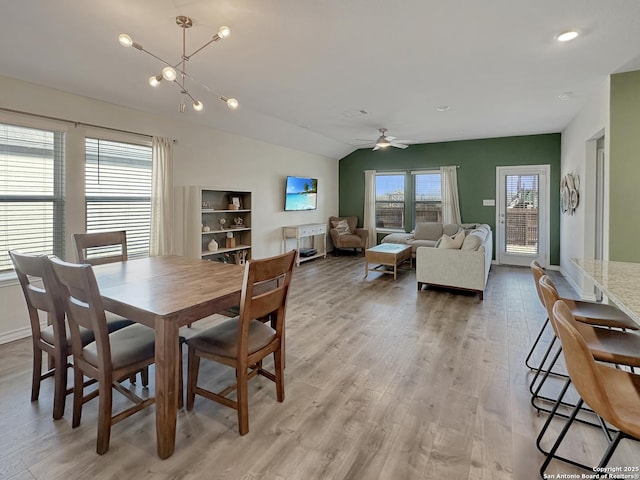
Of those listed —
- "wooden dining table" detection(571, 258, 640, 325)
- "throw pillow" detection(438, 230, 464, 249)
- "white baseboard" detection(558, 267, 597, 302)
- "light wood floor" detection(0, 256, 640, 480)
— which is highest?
"throw pillow" detection(438, 230, 464, 249)

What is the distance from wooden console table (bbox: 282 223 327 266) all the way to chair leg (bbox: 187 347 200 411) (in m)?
4.90

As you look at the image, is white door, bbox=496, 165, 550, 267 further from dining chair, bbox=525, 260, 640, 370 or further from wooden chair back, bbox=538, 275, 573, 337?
wooden chair back, bbox=538, 275, 573, 337

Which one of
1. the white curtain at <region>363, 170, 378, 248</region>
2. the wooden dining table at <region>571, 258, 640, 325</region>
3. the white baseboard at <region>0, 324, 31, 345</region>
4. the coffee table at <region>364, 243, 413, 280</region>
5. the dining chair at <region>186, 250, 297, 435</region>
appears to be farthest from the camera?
the white curtain at <region>363, 170, 378, 248</region>

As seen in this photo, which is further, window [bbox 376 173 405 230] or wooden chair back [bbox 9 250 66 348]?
window [bbox 376 173 405 230]

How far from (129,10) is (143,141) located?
2231 mm

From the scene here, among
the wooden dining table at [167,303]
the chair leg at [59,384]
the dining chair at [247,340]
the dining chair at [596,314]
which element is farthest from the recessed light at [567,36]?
the chair leg at [59,384]

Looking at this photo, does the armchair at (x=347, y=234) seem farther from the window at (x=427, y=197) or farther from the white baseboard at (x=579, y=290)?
the white baseboard at (x=579, y=290)

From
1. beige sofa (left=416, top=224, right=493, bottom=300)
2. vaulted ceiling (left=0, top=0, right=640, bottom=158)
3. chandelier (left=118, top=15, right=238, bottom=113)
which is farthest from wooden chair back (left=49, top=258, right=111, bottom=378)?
beige sofa (left=416, top=224, right=493, bottom=300)

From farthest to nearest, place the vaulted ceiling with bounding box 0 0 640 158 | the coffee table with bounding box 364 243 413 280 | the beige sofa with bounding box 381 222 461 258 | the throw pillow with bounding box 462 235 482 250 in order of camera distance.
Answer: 1. the beige sofa with bounding box 381 222 461 258
2. the coffee table with bounding box 364 243 413 280
3. the throw pillow with bounding box 462 235 482 250
4. the vaulted ceiling with bounding box 0 0 640 158

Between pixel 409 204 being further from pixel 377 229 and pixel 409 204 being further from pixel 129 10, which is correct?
pixel 129 10

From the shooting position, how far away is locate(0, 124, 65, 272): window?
3.24 m

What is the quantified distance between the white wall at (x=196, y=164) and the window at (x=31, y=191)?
0.11 m

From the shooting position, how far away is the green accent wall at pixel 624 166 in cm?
349

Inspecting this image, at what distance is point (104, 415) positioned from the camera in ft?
5.68
